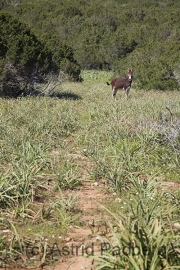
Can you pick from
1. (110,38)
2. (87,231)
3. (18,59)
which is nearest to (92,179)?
(87,231)

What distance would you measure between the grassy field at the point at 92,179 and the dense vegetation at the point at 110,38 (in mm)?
12980

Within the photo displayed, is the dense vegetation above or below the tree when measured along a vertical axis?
below

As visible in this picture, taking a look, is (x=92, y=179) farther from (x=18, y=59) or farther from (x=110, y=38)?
(x=110, y=38)

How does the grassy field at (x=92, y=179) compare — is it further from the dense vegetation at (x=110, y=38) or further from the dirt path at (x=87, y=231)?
the dense vegetation at (x=110, y=38)

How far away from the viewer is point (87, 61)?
40.4 meters

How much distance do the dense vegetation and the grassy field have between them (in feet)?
42.6

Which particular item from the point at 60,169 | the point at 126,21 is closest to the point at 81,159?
the point at 60,169

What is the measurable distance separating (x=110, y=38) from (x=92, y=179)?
123ft

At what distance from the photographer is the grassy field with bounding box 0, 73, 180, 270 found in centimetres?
317

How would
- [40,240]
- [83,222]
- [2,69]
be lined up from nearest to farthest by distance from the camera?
[40,240], [83,222], [2,69]

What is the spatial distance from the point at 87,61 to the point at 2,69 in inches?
1027

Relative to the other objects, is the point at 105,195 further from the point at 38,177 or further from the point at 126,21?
the point at 126,21

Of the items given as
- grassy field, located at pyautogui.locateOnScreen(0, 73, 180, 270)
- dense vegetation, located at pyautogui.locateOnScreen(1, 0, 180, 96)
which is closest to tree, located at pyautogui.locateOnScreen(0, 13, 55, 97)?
dense vegetation, located at pyautogui.locateOnScreen(1, 0, 180, 96)

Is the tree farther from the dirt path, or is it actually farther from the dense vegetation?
the dirt path
